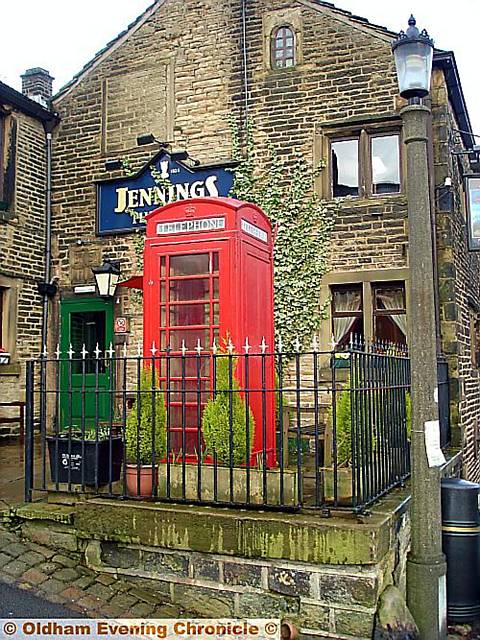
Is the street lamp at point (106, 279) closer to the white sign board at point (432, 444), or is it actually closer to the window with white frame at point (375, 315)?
the window with white frame at point (375, 315)

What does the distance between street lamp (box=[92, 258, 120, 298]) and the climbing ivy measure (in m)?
2.65

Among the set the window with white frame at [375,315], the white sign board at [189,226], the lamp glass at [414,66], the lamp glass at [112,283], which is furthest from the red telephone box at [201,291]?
the lamp glass at [112,283]

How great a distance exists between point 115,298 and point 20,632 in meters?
8.14

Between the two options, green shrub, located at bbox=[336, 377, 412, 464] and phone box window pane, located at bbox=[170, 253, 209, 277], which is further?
phone box window pane, located at bbox=[170, 253, 209, 277]

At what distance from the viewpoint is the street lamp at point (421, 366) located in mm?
4551


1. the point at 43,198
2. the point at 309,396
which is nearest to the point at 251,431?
the point at 309,396

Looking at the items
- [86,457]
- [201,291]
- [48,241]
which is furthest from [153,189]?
[86,457]

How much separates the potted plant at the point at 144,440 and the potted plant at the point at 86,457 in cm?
17

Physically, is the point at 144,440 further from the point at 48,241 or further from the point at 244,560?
the point at 48,241

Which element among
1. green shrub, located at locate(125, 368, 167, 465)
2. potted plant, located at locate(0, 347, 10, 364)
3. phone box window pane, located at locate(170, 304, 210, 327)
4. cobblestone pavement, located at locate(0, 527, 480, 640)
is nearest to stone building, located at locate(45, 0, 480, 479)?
potted plant, located at locate(0, 347, 10, 364)

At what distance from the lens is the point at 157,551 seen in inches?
196

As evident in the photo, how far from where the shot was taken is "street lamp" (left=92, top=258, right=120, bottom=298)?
1184 cm

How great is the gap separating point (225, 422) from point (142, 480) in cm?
85

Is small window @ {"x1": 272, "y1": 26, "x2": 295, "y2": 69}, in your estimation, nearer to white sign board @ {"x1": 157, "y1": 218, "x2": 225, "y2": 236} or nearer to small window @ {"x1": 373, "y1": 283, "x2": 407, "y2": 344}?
small window @ {"x1": 373, "y1": 283, "x2": 407, "y2": 344}
